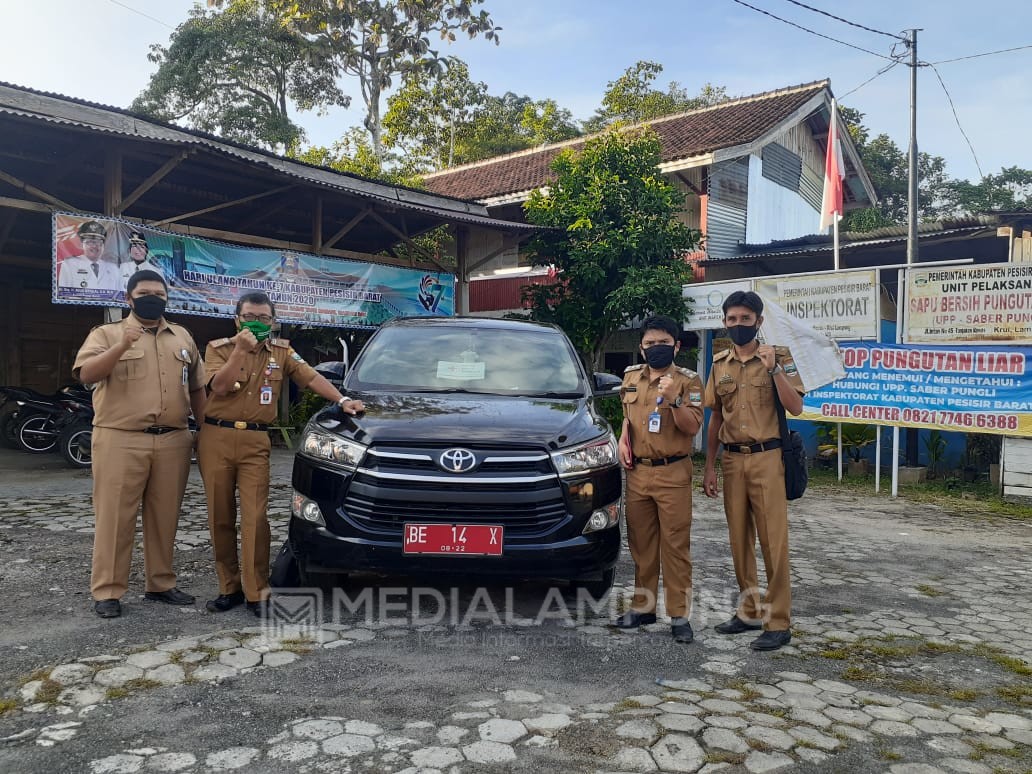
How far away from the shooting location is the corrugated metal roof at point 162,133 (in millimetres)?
8273

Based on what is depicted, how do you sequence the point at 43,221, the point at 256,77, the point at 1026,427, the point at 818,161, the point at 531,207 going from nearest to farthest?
the point at 1026,427 → the point at 43,221 → the point at 531,207 → the point at 818,161 → the point at 256,77

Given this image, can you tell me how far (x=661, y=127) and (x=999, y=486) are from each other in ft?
38.6

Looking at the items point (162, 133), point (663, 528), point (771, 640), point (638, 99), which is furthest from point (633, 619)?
point (638, 99)

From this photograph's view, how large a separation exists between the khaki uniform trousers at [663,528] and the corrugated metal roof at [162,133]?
7080 millimetres

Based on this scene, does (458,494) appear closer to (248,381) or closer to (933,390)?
(248,381)

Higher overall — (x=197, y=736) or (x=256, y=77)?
(x=256, y=77)

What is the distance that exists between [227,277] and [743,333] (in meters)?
8.16

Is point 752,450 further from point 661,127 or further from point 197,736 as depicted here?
point 661,127

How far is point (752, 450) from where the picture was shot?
148 inches

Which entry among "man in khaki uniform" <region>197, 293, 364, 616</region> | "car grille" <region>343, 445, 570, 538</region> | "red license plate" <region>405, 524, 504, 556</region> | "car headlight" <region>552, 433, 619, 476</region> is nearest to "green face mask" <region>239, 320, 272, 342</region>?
"man in khaki uniform" <region>197, 293, 364, 616</region>

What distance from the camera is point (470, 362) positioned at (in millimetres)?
4680

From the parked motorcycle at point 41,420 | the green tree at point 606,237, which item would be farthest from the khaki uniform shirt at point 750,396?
the parked motorcycle at point 41,420

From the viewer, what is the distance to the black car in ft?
11.7

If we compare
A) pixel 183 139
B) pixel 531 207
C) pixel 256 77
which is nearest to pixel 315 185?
pixel 183 139
